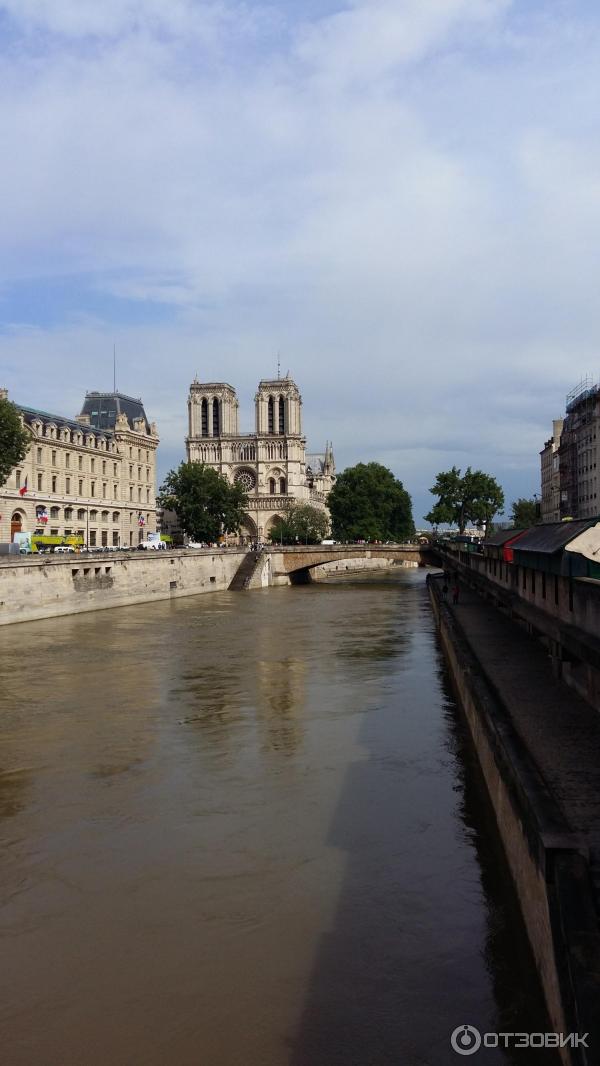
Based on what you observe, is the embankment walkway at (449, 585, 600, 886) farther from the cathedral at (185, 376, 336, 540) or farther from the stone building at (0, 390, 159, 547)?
the cathedral at (185, 376, 336, 540)

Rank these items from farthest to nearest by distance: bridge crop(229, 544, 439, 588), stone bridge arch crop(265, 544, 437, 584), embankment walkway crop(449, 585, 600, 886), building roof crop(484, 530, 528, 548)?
stone bridge arch crop(265, 544, 437, 584) → bridge crop(229, 544, 439, 588) → building roof crop(484, 530, 528, 548) → embankment walkway crop(449, 585, 600, 886)

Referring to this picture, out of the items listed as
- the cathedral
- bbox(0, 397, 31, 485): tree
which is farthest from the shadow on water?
the cathedral

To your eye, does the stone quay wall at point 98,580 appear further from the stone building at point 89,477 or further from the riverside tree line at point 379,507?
the riverside tree line at point 379,507

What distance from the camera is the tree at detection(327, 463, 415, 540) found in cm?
11681

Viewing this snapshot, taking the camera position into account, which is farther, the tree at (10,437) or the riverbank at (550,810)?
the tree at (10,437)

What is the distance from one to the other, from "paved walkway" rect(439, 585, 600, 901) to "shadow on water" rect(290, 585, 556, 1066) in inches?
59.5

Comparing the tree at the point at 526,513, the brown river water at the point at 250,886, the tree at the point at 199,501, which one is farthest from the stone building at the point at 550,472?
the brown river water at the point at 250,886

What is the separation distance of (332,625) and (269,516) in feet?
304

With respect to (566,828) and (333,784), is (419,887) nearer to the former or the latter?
(566,828)

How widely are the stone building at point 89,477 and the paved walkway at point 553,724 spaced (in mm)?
44131

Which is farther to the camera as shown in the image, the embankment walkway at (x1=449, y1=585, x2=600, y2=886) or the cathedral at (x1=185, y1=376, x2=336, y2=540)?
the cathedral at (x1=185, y1=376, x2=336, y2=540)

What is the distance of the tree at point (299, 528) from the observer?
11688 cm

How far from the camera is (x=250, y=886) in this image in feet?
37.6

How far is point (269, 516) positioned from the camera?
447 feet
